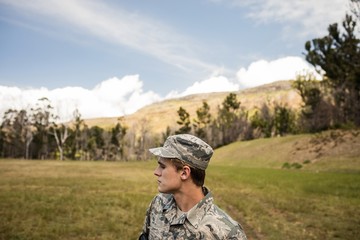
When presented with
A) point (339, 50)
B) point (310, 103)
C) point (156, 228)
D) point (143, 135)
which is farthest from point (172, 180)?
point (143, 135)

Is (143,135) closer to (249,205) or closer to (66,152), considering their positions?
(66,152)

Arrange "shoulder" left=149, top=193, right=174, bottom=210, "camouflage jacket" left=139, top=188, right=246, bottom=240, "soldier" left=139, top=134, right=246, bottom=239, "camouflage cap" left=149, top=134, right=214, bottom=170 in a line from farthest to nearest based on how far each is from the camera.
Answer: "shoulder" left=149, top=193, right=174, bottom=210
"camouflage cap" left=149, top=134, right=214, bottom=170
"soldier" left=139, top=134, right=246, bottom=239
"camouflage jacket" left=139, top=188, right=246, bottom=240

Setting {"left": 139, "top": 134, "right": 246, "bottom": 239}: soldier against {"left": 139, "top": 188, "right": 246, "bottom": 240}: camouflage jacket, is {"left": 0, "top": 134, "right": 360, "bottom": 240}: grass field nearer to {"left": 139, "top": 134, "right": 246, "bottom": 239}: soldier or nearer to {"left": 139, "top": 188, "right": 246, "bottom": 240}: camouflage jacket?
{"left": 139, "top": 188, "right": 246, "bottom": 240}: camouflage jacket

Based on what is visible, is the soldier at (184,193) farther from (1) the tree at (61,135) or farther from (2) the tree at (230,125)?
(2) the tree at (230,125)

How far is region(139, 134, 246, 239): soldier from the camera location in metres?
2.59

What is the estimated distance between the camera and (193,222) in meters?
2.58

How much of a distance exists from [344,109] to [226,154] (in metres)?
23.6

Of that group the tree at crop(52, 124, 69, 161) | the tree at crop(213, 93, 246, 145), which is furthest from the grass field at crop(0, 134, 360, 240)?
the tree at crop(52, 124, 69, 161)

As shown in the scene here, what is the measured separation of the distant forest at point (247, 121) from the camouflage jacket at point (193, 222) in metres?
39.5

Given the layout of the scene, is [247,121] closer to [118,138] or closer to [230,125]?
[230,125]

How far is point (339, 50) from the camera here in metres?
55.1

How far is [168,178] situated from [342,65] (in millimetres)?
58522

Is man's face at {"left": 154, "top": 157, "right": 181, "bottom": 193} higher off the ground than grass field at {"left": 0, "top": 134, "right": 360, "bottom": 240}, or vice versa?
man's face at {"left": 154, "top": 157, "right": 181, "bottom": 193}

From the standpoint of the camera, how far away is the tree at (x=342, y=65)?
170 feet
